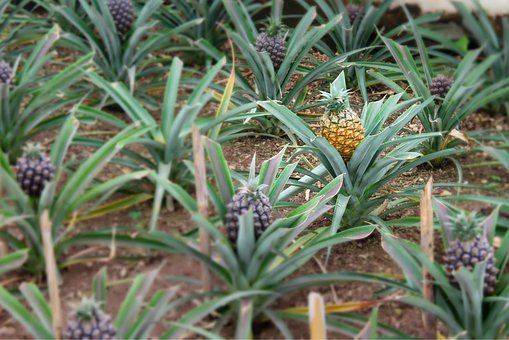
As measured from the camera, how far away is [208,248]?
5.63ft

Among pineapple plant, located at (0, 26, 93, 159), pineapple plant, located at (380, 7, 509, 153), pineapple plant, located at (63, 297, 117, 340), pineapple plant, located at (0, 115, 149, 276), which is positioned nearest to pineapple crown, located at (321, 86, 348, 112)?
pineapple plant, located at (380, 7, 509, 153)

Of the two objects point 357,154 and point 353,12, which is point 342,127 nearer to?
point 357,154

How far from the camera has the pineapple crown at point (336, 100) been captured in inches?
86.6

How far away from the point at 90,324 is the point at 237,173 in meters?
0.82

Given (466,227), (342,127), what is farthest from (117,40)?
(466,227)

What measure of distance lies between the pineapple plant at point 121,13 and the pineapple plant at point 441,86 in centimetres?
132

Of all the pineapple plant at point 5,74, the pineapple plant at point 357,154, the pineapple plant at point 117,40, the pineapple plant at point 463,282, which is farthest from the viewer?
the pineapple plant at point 117,40

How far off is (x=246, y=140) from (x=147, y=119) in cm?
71

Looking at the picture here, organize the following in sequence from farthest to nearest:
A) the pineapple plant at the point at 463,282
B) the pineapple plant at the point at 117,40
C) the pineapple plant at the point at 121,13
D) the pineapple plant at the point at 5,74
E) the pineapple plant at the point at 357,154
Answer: the pineapple plant at the point at 121,13
the pineapple plant at the point at 117,40
the pineapple plant at the point at 5,74
the pineapple plant at the point at 357,154
the pineapple plant at the point at 463,282

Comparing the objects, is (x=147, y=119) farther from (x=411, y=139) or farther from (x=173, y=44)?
(x=173, y=44)

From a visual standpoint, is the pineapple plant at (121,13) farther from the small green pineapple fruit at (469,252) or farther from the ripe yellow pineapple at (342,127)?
the small green pineapple fruit at (469,252)

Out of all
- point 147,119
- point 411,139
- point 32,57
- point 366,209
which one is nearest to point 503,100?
point 411,139

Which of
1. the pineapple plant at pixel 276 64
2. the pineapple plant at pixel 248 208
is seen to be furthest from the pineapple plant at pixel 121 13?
the pineapple plant at pixel 248 208

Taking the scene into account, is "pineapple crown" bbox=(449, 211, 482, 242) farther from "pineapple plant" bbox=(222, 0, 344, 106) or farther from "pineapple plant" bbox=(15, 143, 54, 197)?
"pineapple plant" bbox=(222, 0, 344, 106)
